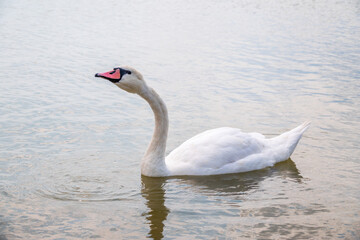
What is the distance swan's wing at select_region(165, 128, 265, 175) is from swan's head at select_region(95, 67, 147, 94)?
45.6 inches

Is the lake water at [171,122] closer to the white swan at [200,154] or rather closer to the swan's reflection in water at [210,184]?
the swan's reflection in water at [210,184]

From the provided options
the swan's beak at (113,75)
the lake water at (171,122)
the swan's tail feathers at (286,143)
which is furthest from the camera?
the swan's tail feathers at (286,143)

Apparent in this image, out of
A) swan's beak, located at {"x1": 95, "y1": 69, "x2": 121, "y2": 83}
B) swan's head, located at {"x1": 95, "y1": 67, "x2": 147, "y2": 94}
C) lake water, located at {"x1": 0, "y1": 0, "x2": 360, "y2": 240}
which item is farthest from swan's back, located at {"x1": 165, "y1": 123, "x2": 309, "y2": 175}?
swan's beak, located at {"x1": 95, "y1": 69, "x2": 121, "y2": 83}

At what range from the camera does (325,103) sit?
35.4 ft

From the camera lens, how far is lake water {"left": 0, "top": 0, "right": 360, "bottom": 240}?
5.96 metres

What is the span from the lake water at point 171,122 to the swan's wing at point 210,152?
175 mm

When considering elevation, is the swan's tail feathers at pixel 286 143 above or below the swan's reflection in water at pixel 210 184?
above

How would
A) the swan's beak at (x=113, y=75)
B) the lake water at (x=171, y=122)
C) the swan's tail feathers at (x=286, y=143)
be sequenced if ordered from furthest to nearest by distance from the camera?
the swan's tail feathers at (x=286, y=143) < the swan's beak at (x=113, y=75) < the lake water at (x=171, y=122)

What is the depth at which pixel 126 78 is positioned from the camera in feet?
21.4

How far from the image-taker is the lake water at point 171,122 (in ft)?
19.6

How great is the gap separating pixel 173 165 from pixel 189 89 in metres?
4.40

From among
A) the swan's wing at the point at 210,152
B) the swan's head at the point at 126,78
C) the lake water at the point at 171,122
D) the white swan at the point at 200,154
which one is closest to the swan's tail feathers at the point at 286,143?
the lake water at the point at 171,122

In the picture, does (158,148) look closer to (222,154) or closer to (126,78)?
(222,154)

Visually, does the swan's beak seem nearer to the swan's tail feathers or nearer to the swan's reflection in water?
the swan's reflection in water
